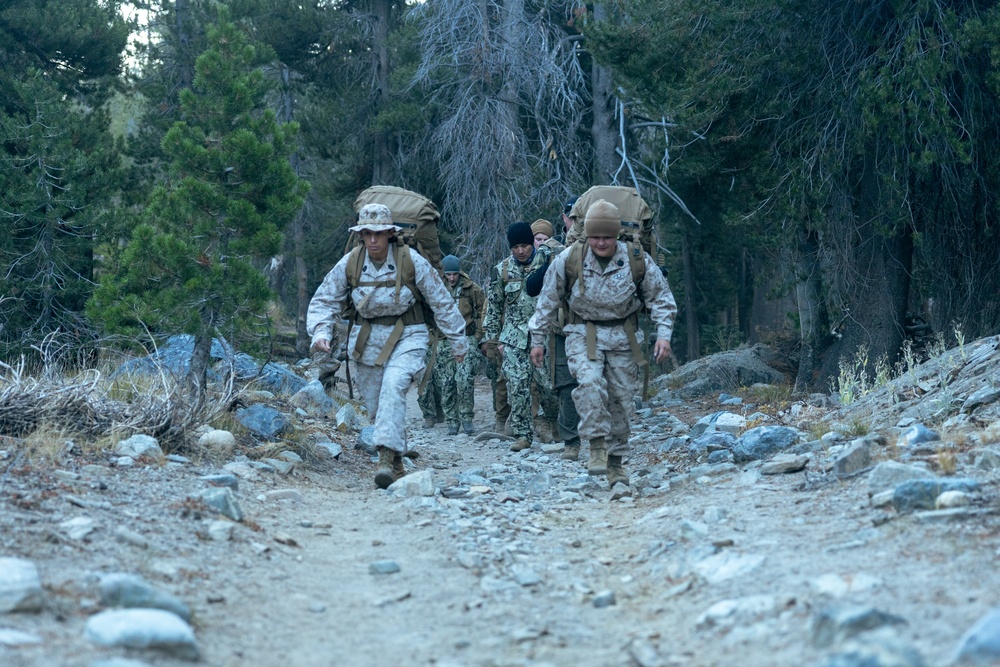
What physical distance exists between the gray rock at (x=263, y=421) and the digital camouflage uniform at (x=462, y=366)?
3.19 meters

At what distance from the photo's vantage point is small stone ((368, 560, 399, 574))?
517 cm

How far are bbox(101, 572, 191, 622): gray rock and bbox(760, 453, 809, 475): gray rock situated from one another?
13.3ft

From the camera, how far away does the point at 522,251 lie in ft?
33.6

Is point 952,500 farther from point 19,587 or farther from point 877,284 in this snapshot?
point 877,284

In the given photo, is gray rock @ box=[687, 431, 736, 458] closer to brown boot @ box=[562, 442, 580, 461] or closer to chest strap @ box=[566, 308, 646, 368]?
brown boot @ box=[562, 442, 580, 461]

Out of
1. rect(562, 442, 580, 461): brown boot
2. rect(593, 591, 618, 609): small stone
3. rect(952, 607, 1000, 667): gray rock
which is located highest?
rect(952, 607, 1000, 667): gray rock

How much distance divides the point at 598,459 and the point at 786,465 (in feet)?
4.85

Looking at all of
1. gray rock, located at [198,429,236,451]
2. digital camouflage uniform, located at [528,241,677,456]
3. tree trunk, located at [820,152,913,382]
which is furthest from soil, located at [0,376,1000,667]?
tree trunk, located at [820,152,913,382]

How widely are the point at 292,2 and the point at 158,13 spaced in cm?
342

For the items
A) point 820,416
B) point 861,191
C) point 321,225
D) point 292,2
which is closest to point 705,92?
point 861,191

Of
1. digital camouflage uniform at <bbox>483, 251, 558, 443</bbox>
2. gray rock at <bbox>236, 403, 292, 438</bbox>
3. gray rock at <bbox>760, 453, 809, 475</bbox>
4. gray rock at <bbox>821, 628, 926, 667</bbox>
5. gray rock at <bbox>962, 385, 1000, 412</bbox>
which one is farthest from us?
digital camouflage uniform at <bbox>483, 251, 558, 443</bbox>

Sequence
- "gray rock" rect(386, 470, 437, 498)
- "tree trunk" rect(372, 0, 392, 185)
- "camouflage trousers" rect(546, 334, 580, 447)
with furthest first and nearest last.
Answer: "tree trunk" rect(372, 0, 392, 185) → "camouflage trousers" rect(546, 334, 580, 447) → "gray rock" rect(386, 470, 437, 498)

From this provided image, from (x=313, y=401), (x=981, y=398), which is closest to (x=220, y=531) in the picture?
(x=981, y=398)

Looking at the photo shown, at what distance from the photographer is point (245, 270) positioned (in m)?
10.5
